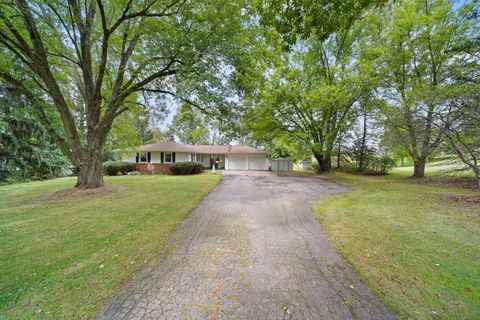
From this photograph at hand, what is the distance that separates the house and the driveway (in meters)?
17.2

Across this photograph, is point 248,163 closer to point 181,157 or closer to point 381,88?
point 181,157

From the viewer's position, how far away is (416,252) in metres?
3.16

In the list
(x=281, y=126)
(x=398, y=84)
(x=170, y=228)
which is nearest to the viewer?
(x=170, y=228)

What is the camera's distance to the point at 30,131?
15.7m

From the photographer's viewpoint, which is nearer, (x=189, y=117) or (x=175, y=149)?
(x=189, y=117)

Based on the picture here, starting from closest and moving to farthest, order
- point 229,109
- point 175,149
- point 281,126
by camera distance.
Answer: point 229,109
point 281,126
point 175,149

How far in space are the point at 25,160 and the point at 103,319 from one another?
73.1 feet

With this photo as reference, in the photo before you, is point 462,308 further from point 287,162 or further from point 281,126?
point 287,162

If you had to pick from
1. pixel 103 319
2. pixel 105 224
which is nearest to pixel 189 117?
pixel 105 224

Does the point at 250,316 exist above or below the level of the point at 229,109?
below

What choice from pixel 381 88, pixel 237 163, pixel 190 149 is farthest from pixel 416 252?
pixel 237 163

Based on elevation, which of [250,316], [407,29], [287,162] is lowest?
[250,316]

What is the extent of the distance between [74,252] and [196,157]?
23.2 metres

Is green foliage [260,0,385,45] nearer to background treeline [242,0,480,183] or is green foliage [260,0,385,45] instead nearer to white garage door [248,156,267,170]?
background treeline [242,0,480,183]
